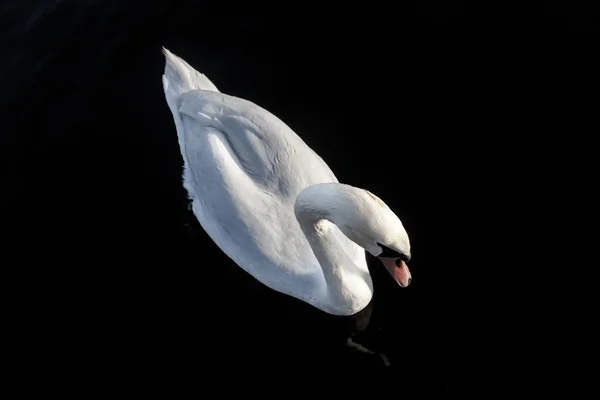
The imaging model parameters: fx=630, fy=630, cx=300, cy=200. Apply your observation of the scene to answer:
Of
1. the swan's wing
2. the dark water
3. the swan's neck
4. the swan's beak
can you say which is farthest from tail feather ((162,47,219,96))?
the swan's beak

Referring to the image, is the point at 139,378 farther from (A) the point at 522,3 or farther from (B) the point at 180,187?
(A) the point at 522,3

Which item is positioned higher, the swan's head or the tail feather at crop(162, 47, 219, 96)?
the tail feather at crop(162, 47, 219, 96)

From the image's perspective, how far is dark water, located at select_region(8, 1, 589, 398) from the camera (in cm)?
708

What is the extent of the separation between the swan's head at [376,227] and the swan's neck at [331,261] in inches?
10.6

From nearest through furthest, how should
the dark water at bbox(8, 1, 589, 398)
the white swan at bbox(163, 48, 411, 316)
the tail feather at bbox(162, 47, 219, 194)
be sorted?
the white swan at bbox(163, 48, 411, 316) → the dark water at bbox(8, 1, 589, 398) → the tail feather at bbox(162, 47, 219, 194)

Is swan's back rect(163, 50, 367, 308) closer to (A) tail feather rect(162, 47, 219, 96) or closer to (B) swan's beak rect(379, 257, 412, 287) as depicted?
(B) swan's beak rect(379, 257, 412, 287)

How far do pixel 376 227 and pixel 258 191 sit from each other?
1.93m

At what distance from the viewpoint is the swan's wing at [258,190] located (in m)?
6.51

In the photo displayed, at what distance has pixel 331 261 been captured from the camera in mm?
6156

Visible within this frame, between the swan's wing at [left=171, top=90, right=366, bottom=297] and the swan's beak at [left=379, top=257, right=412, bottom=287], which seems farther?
the swan's wing at [left=171, top=90, right=366, bottom=297]

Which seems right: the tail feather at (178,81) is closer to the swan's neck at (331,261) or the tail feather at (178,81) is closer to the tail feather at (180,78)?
the tail feather at (180,78)

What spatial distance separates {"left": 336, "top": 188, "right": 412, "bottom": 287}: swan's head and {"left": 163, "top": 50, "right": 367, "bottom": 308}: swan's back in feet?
3.42

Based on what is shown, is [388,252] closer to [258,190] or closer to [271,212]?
[271,212]

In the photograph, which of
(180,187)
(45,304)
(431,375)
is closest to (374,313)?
(431,375)
